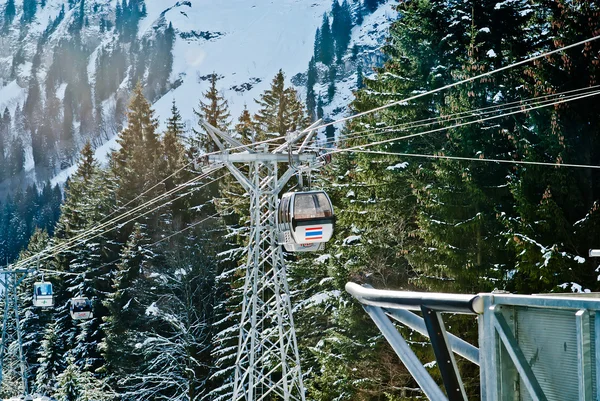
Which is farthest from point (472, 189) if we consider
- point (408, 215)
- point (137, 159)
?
point (137, 159)

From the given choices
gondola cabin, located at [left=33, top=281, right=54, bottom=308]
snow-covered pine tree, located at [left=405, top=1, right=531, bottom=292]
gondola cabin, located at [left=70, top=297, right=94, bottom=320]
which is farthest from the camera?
gondola cabin, located at [left=70, top=297, right=94, bottom=320]

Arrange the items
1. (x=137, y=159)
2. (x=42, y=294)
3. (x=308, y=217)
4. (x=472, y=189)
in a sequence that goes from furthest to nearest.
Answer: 1. (x=137, y=159)
2. (x=42, y=294)
3. (x=472, y=189)
4. (x=308, y=217)

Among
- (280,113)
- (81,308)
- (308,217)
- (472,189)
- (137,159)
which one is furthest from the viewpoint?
(137,159)

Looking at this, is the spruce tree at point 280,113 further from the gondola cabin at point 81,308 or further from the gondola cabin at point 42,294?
the gondola cabin at point 42,294

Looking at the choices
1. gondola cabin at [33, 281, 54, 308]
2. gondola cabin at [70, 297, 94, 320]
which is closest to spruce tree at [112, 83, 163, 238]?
gondola cabin at [70, 297, 94, 320]

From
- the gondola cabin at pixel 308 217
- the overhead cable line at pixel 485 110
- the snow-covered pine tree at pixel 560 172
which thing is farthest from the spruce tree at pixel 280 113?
the gondola cabin at pixel 308 217

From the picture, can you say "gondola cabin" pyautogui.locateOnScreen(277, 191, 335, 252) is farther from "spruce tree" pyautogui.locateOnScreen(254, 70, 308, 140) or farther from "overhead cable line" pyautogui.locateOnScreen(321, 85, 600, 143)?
"spruce tree" pyautogui.locateOnScreen(254, 70, 308, 140)

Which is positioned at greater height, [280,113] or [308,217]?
[280,113]

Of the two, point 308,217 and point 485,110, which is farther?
point 485,110

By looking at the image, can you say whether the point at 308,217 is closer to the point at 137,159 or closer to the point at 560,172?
the point at 560,172

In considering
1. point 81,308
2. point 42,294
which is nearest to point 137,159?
point 81,308

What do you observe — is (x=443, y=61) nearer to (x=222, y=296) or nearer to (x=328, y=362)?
(x=328, y=362)

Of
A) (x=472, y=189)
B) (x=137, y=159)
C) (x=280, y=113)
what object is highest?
(x=280, y=113)

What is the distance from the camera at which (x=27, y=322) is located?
2379 inches
